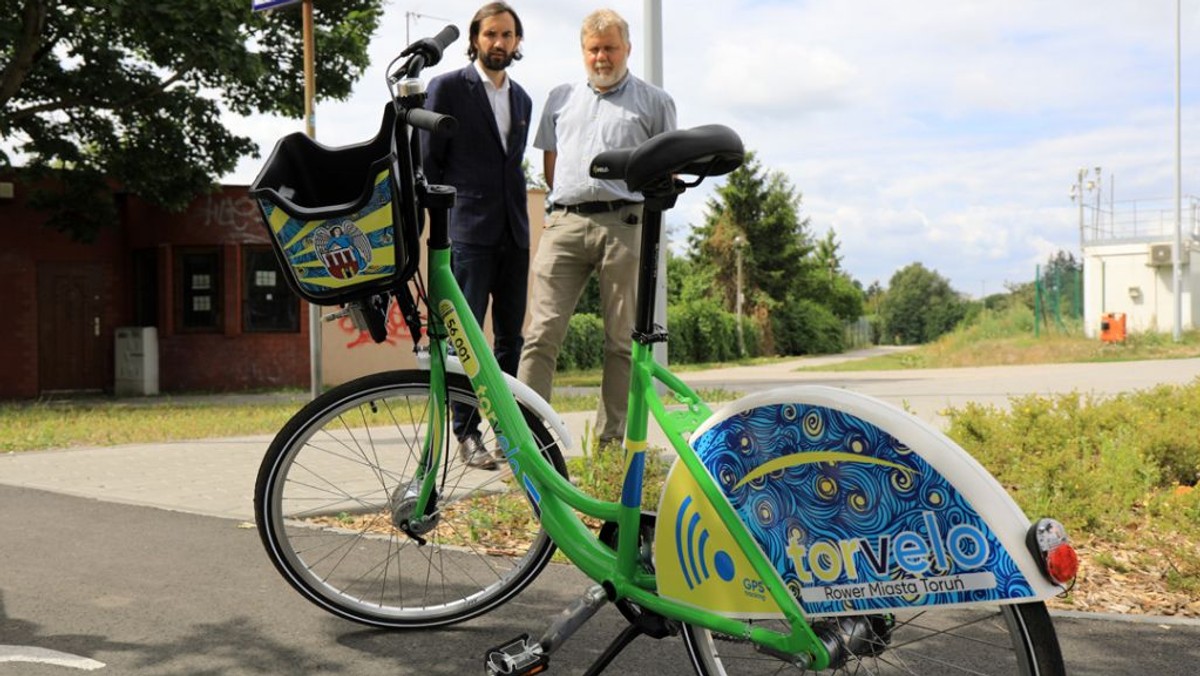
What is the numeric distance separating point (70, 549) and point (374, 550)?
1.71 metres

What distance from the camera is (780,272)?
152 ft

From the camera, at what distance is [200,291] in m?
19.6

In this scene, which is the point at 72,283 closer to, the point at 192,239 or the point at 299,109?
the point at 192,239

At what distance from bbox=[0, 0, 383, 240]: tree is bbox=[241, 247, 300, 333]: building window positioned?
1.63m

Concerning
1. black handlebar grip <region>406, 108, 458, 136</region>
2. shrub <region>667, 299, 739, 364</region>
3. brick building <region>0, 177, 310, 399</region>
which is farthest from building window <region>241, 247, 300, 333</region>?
black handlebar grip <region>406, 108, 458, 136</region>

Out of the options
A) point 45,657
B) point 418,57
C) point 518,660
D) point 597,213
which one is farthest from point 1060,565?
point 597,213

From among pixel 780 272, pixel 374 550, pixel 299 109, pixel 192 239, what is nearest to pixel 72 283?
pixel 192 239

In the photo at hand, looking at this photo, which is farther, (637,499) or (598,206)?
(598,206)

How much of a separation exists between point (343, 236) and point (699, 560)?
3.94 ft

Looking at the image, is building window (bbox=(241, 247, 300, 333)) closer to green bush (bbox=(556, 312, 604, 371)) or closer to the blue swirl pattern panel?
green bush (bbox=(556, 312, 604, 371))

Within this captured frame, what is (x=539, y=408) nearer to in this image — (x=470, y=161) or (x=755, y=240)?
(x=470, y=161)

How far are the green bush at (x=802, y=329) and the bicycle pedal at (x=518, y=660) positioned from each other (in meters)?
42.6

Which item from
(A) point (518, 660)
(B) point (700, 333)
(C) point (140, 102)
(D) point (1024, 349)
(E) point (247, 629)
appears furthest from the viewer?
(B) point (700, 333)

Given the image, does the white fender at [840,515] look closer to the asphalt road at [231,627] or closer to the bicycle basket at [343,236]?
the asphalt road at [231,627]
